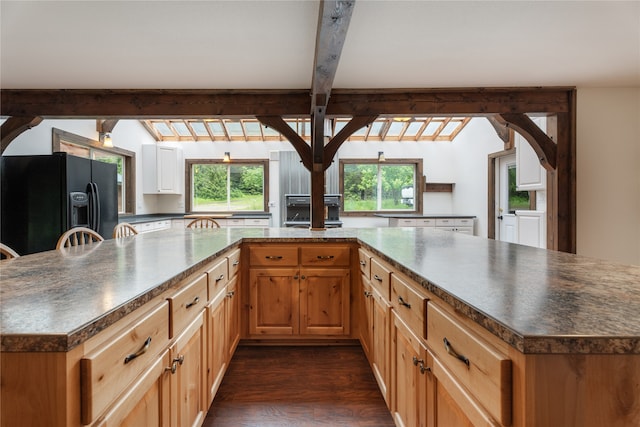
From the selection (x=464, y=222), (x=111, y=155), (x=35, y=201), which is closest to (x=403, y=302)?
(x=35, y=201)

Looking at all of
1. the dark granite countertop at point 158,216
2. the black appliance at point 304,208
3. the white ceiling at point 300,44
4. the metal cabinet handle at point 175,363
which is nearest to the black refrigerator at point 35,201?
the white ceiling at point 300,44

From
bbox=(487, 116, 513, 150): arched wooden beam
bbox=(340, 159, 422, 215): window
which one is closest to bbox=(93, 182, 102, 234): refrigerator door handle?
bbox=(340, 159, 422, 215): window

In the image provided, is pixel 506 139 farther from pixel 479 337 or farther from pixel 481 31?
pixel 479 337

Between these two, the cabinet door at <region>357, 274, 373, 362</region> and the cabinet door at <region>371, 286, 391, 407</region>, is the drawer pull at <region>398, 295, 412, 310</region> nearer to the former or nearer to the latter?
the cabinet door at <region>371, 286, 391, 407</region>

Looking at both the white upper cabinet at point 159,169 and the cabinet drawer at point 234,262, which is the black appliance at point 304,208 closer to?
the white upper cabinet at point 159,169

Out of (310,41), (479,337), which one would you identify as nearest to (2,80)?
(310,41)

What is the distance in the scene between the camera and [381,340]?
1726mm

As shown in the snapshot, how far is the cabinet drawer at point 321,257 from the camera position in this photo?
2.44 m

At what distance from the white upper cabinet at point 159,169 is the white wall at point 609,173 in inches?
256

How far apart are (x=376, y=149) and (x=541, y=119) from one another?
11.6 feet

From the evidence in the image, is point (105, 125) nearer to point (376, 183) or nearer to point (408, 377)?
point (376, 183)

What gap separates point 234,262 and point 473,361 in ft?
5.60

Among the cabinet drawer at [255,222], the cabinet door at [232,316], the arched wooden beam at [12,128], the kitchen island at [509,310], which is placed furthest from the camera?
the cabinet drawer at [255,222]

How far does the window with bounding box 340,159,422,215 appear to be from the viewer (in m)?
7.08
